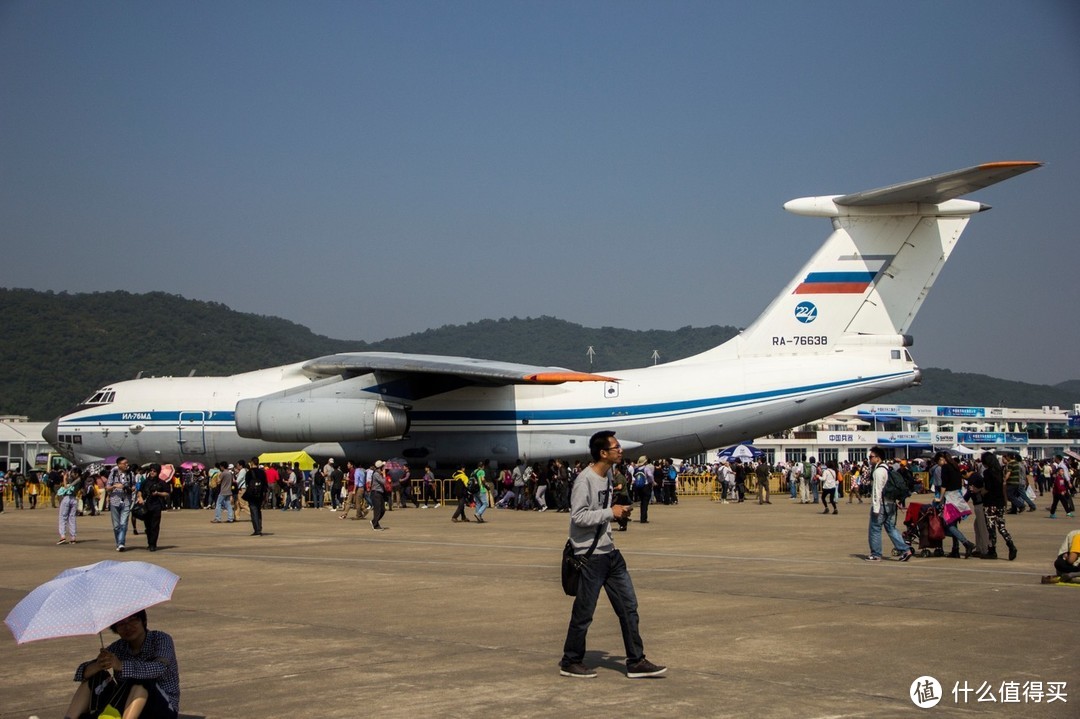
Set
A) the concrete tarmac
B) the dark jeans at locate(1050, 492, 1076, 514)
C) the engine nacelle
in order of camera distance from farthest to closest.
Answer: the engine nacelle → the dark jeans at locate(1050, 492, 1076, 514) → the concrete tarmac

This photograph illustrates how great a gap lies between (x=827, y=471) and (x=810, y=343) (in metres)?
3.35

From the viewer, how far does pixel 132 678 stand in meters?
4.36

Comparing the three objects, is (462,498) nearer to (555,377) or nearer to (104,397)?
(555,377)

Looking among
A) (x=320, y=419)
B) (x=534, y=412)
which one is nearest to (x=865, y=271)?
(x=534, y=412)

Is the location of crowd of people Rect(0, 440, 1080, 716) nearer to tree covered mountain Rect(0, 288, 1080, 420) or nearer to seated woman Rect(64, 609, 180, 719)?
seated woman Rect(64, 609, 180, 719)

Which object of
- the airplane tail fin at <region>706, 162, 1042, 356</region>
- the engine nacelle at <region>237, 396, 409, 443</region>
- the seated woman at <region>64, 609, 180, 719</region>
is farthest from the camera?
the engine nacelle at <region>237, 396, 409, 443</region>

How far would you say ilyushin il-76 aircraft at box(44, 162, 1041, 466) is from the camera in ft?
80.6

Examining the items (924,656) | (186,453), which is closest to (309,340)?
(186,453)

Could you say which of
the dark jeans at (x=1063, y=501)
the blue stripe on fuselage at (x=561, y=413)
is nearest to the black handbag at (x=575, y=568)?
the dark jeans at (x=1063, y=501)

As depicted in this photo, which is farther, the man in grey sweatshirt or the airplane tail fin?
the airplane tail fin

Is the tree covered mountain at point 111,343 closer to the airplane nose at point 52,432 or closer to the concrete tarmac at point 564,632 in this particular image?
the airplane nose at point 52,432

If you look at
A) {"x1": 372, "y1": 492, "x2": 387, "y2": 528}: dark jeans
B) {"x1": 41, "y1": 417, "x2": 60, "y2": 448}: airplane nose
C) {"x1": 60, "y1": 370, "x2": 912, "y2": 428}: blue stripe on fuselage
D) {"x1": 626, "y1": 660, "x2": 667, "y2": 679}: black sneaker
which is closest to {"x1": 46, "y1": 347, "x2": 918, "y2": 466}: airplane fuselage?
{"x1": 60, "y1": 370, "x2": 912, "y2": 428}: blue stripe on fuselage

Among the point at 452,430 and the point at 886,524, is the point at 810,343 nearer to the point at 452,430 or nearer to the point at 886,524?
the point at 452,430

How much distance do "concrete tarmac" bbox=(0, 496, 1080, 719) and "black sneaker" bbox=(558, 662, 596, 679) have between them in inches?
2.9
